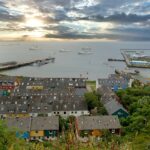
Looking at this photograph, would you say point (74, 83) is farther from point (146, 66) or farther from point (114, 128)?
point (146, 66)

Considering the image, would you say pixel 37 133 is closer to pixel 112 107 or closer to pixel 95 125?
pixel 95 125

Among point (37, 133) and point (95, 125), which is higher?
point (95, 125)

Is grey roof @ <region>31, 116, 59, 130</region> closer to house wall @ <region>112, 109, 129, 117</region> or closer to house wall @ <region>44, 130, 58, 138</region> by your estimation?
house wall @ <region>44, 130, 58, 138</region>

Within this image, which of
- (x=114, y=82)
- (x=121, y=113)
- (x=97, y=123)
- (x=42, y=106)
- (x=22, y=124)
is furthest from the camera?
(x=114, y=82)

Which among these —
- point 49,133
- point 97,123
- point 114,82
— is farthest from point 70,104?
point 114,82

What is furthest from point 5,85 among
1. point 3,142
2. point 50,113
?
point 3,142

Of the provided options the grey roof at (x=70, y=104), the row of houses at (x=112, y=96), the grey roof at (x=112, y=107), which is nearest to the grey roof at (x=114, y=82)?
the row of houses at (x=112, y=96)

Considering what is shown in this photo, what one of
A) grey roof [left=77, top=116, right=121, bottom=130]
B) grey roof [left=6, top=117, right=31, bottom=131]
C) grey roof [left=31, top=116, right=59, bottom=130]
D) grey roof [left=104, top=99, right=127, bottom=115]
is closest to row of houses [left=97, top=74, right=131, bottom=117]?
grey roof [left=104, top=99, right=127, bottom=115]
